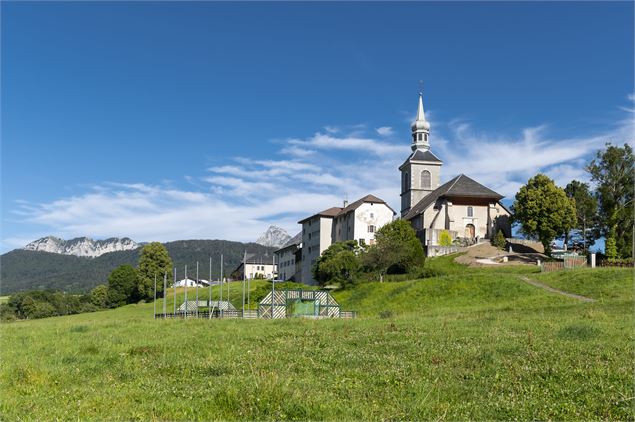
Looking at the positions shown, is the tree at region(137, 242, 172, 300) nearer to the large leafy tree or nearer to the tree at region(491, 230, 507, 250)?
the large leafy tree

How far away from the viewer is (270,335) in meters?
23.5

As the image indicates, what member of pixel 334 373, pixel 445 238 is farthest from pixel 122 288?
pixel 334 373

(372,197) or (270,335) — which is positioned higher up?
(372,197)

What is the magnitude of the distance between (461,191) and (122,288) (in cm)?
6081

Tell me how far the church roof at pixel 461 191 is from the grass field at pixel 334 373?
68.1 m

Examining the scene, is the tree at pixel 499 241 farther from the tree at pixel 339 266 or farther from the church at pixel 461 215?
the tree at pixel 339 266

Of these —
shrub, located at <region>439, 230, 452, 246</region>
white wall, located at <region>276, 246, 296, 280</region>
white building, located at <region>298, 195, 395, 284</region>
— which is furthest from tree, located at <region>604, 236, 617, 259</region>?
white wall, located at <region>276, 246, 296, 280</region>

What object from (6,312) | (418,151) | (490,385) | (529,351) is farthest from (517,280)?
(6,312)

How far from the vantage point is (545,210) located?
78500 millimetres

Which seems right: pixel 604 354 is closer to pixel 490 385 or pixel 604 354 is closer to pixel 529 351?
pixel 529 351

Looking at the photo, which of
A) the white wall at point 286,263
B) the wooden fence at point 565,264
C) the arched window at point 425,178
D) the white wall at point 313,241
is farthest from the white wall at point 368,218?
the wooden fence at point 565,264

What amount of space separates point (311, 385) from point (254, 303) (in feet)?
214

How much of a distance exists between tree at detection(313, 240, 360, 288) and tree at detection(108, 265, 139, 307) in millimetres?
44440

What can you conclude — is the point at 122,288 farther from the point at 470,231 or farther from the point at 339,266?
the point at 470,231
